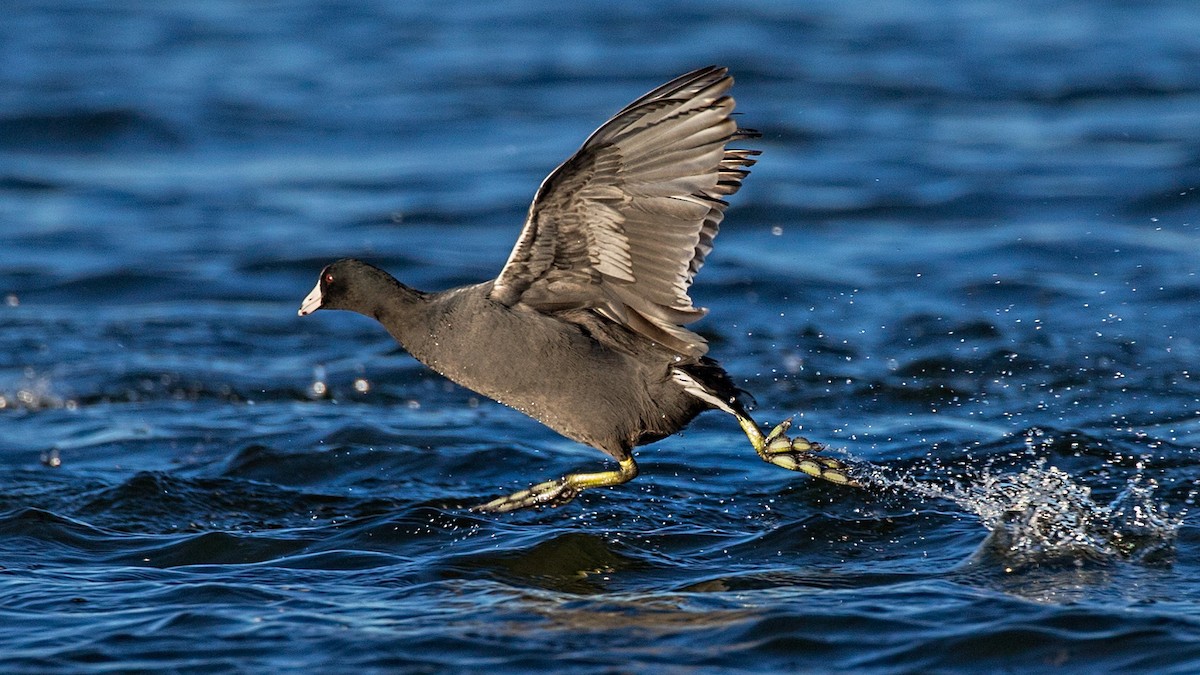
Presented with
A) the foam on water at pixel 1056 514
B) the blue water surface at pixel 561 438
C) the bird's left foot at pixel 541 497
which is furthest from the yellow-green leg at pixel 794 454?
the bird's left foot at pixel 541 497

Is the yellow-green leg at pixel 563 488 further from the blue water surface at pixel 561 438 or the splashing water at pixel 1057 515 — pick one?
the splashing water at pixel 1057 515

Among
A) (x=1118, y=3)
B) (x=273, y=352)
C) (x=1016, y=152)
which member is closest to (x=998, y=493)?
(x=273, y=352)

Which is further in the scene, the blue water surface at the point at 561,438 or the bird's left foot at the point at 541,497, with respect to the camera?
the bird's left foot at the point at 541,497

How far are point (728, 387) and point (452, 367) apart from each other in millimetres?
976

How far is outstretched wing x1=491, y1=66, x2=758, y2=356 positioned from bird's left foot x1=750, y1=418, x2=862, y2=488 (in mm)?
586


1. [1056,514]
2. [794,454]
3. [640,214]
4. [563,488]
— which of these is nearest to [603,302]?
[640,214]

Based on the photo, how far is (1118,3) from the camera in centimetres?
1653

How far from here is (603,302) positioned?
208 inches

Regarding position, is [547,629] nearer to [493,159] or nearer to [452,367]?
[452,367]

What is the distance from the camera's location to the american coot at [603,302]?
4805mm

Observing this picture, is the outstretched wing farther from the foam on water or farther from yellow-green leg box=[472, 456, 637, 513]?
the foam on water

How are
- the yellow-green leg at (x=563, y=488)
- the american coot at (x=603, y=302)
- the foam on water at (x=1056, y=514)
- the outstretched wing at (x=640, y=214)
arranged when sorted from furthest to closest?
the yellow-green leg at (x=563, y=488), the foam on water at (x=1056, y=514), the american coot at (x=603, y=302), the outstretched wing at (x=640, y=214)

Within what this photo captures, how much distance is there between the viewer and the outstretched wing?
184 inches

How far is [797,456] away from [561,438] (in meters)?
1.75
